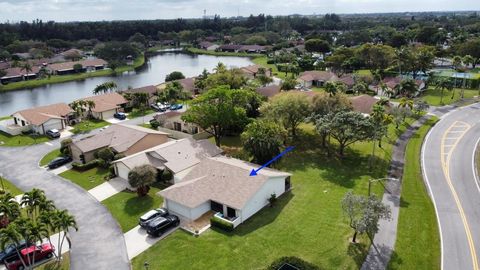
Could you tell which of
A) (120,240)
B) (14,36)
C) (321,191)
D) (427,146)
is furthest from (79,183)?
(14,36)

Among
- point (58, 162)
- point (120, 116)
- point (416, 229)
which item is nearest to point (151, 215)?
point (58, 162)

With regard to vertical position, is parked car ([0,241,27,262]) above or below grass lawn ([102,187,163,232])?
above

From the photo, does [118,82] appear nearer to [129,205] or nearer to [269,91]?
[269,91]

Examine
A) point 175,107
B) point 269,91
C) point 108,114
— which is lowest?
point 108,114


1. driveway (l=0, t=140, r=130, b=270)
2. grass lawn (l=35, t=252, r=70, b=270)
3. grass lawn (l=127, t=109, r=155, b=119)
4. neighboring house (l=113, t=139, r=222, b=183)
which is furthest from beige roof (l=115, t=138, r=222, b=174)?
grass lawn (l=127, t=109, r=155, b=119)

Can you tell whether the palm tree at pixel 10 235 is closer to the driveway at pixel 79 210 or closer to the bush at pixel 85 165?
the driveway at pixel 79 210

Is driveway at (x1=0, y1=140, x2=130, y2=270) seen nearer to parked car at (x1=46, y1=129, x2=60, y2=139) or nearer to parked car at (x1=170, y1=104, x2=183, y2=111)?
parked car at (x1=46, y1=129, x2=60, y2=139)
